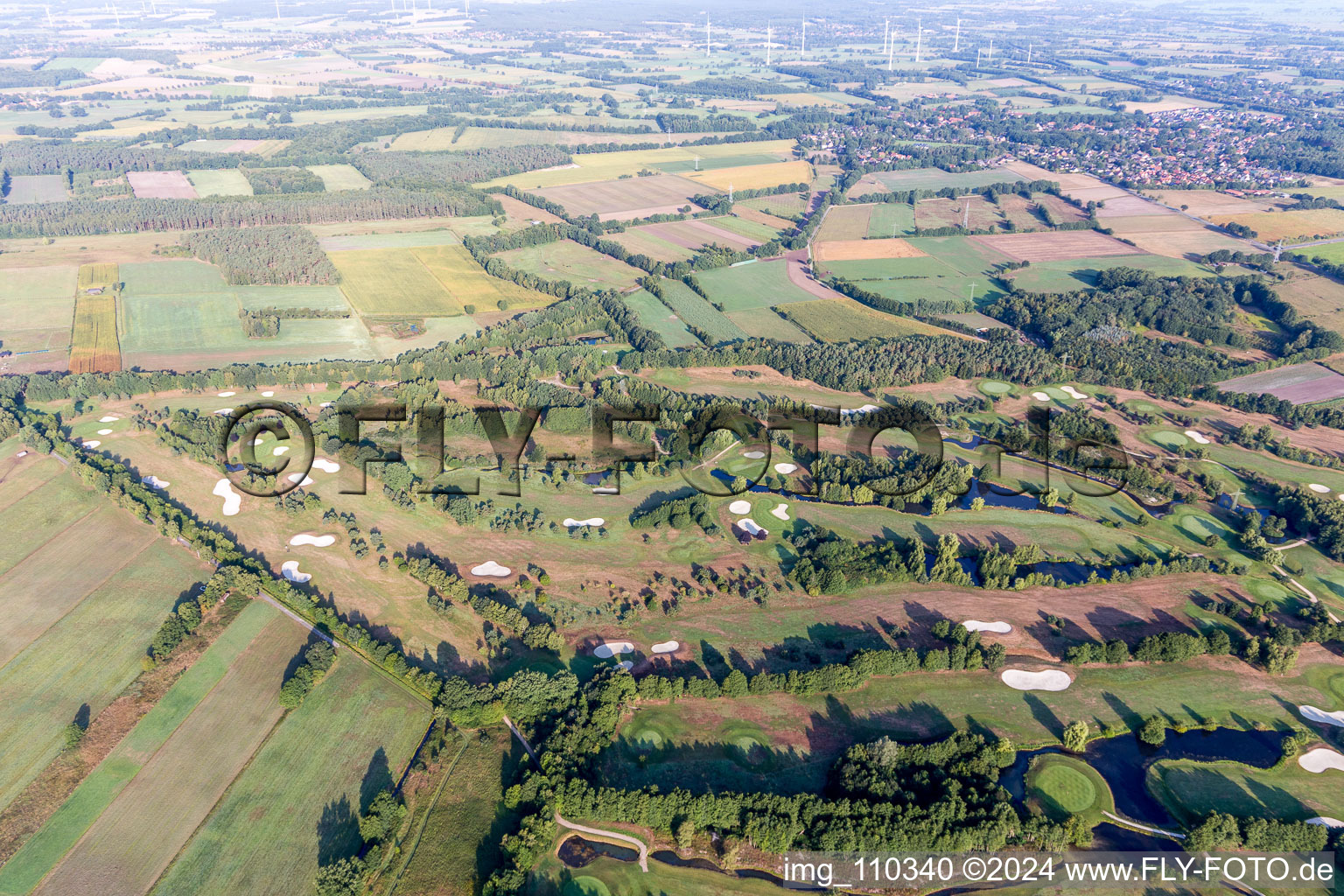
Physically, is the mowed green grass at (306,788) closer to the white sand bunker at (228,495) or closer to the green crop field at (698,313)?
the white sand bunker at (228,495)

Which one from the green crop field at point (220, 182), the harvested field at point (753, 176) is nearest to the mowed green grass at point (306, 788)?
the harvested field at point (753, 176)

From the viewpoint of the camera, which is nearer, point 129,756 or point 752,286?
point 129,756

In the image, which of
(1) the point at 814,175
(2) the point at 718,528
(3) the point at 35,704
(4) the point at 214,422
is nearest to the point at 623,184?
(1) the point at 814,175

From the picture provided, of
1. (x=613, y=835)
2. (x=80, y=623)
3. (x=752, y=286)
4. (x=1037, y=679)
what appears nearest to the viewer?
(x=613, y=835)

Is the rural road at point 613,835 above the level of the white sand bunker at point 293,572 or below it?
below

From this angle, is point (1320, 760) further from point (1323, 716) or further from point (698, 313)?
point (698, 313)

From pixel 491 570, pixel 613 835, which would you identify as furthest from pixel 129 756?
pixel 613 835

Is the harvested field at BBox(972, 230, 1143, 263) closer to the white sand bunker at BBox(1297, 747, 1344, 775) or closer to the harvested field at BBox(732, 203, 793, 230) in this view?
the harvested field at BBox(732, 203, 793, 230)

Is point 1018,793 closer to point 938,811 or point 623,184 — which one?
point 938,811
